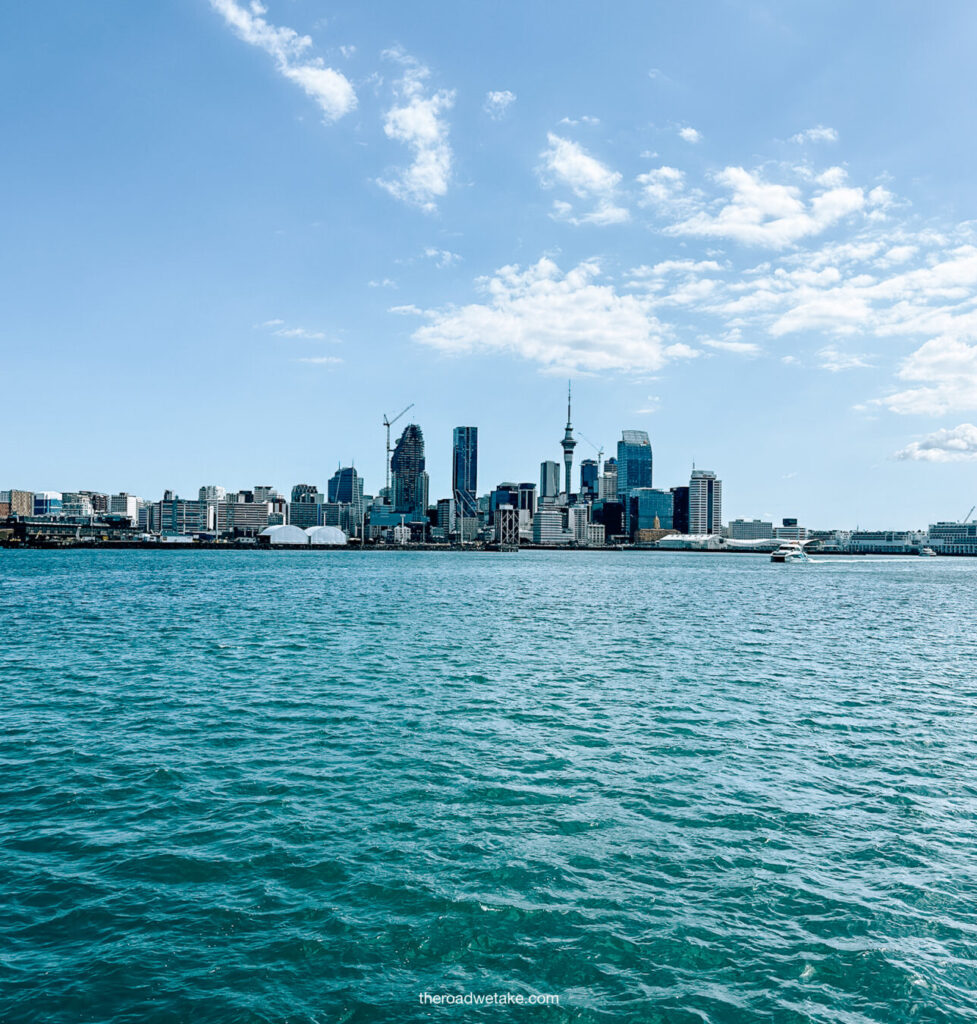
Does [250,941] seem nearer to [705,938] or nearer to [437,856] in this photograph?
[437,856]

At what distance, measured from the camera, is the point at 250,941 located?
13.4m

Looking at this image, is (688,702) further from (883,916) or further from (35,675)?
(35,675)

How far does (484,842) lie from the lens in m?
17.8

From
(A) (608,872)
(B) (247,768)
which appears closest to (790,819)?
(A) (608,872)

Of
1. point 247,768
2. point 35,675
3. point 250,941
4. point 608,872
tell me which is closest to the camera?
point 250,941

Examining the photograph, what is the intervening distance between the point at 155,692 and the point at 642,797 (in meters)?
25.1

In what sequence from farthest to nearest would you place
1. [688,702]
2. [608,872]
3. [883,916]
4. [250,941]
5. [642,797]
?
[688,702] → [642,797] → [608,872] → [883,916] → [250,941]

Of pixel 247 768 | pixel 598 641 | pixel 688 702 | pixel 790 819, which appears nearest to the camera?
pixel 790 819

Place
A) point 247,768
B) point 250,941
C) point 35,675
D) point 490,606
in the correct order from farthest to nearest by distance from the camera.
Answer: point 490,606
point 35,675
point 247,768
point 250,941

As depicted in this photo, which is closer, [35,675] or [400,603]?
[35,675]

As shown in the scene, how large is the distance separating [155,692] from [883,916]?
104 feet

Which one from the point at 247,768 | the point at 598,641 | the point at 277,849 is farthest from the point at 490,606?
the point at 277,849

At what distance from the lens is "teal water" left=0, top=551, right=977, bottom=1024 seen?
12.4m

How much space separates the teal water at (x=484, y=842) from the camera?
12.4m
